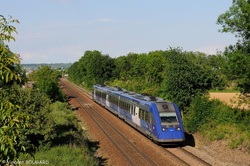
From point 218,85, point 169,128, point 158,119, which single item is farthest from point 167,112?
→ point 218,85

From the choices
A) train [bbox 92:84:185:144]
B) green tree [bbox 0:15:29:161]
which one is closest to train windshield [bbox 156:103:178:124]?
train [bbox 92:84:185:144]

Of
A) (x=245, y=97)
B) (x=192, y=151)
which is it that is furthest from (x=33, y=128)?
(x=245, y=97)

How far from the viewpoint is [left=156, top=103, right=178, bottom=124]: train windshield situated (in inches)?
758

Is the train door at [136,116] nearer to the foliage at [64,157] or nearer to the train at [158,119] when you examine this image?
the train at [158,119]

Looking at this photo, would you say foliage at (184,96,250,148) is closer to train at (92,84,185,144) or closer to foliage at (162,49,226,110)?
foliage at (162,49,226,110)

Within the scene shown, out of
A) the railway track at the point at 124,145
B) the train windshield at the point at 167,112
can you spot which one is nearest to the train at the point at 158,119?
the train windshield at the point at 167,112

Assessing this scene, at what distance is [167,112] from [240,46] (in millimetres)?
7531

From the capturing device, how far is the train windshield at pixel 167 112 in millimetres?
19248

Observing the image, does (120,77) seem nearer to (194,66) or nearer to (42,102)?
(194,66)

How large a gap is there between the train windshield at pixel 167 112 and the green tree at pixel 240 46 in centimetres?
520

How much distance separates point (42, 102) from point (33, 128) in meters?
1.90

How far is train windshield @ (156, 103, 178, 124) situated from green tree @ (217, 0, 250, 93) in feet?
17.1

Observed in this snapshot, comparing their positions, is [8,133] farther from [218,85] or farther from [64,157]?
[218,85]

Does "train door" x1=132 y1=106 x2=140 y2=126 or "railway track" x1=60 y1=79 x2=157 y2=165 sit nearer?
"railway track" x1=60 y1=79 x2=157 y2=165
